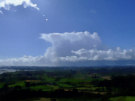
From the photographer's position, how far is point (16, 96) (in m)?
39.5

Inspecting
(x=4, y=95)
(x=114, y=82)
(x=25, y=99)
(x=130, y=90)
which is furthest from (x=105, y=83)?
(x=4, y=95)

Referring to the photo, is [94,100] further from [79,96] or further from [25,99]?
[25,99]

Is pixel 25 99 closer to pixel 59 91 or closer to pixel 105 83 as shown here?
pixel 59 91

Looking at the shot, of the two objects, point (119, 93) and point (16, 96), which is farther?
point (119, 93)

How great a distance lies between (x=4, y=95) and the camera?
37.4 metres

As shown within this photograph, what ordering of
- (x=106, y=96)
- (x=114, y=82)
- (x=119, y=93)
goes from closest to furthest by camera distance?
(x=106, y=96), (x=119, y=93), (x=114, y=82)

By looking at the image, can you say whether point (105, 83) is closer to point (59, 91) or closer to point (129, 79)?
point (129, 79)

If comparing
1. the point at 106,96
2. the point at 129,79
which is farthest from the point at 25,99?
the point at 129,79

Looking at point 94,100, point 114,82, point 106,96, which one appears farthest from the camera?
point 114,82

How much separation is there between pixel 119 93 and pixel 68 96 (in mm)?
12747

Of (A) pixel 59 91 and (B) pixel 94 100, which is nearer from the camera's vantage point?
(B) pixel 94 100

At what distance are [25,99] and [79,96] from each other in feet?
40.0

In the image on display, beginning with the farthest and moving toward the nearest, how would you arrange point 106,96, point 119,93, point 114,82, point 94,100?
point 114,82 → point 119,93 → point 106,96 → point 94,100

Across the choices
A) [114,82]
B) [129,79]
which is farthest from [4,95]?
[129,79]
